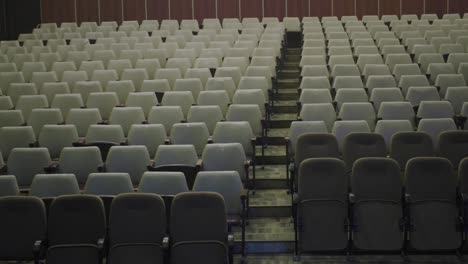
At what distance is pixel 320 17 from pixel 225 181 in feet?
29.2

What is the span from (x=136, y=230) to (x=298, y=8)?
974 centimetres

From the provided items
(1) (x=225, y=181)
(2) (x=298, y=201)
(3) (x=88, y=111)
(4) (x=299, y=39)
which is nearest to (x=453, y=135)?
(2) (x=298, y=201)

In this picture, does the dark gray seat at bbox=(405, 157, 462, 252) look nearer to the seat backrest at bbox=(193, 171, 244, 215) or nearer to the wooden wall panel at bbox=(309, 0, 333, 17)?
the seat backrest at bbox=(193, 171, 244, 215)

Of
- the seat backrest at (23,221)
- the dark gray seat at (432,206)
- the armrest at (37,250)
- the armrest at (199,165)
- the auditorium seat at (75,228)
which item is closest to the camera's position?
the armrest at (37,250)

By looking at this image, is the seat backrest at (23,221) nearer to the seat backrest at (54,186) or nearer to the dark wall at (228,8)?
the seat backrest at (54,186)

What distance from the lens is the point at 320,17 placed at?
13.6m

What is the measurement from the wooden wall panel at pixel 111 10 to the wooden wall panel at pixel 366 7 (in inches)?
185

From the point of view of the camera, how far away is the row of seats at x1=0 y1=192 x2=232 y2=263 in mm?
4660

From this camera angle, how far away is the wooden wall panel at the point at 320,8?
1371cm

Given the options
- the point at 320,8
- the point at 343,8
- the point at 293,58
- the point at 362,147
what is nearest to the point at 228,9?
the point at 320,8

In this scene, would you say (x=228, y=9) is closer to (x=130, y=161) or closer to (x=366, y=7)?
(x=366, y=7)

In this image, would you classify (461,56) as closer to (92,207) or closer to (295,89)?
(295,89)

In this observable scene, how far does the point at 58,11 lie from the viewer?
1401 centimetres

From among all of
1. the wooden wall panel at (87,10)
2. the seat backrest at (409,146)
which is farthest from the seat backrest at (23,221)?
the wooden wall panel at (87,10)
